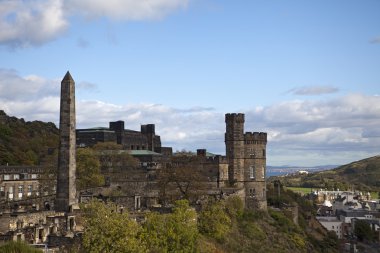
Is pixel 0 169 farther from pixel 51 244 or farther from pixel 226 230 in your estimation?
pixel 51 244

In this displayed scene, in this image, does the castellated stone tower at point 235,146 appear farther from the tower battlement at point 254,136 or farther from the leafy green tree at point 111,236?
the leafy green tree at point 111,236

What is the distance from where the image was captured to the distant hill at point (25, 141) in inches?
3538

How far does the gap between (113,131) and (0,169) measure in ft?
80.2

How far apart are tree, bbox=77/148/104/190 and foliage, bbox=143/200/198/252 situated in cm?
2345

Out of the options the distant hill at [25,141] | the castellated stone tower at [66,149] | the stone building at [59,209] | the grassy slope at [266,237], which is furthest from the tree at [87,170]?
the castellated stone tower at [66,149]

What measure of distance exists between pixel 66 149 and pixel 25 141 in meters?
64.1

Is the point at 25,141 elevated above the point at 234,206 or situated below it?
above

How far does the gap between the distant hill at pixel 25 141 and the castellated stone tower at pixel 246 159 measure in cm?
2332

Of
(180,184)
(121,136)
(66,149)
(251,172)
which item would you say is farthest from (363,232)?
(66,149)

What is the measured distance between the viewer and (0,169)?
66.6 meters

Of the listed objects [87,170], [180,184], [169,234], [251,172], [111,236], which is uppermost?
[87,170]

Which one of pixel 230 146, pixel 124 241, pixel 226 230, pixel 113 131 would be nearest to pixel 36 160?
pixel 113 131

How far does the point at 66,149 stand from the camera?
44.9m

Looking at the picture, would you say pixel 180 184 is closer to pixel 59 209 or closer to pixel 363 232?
pixel 59 209
